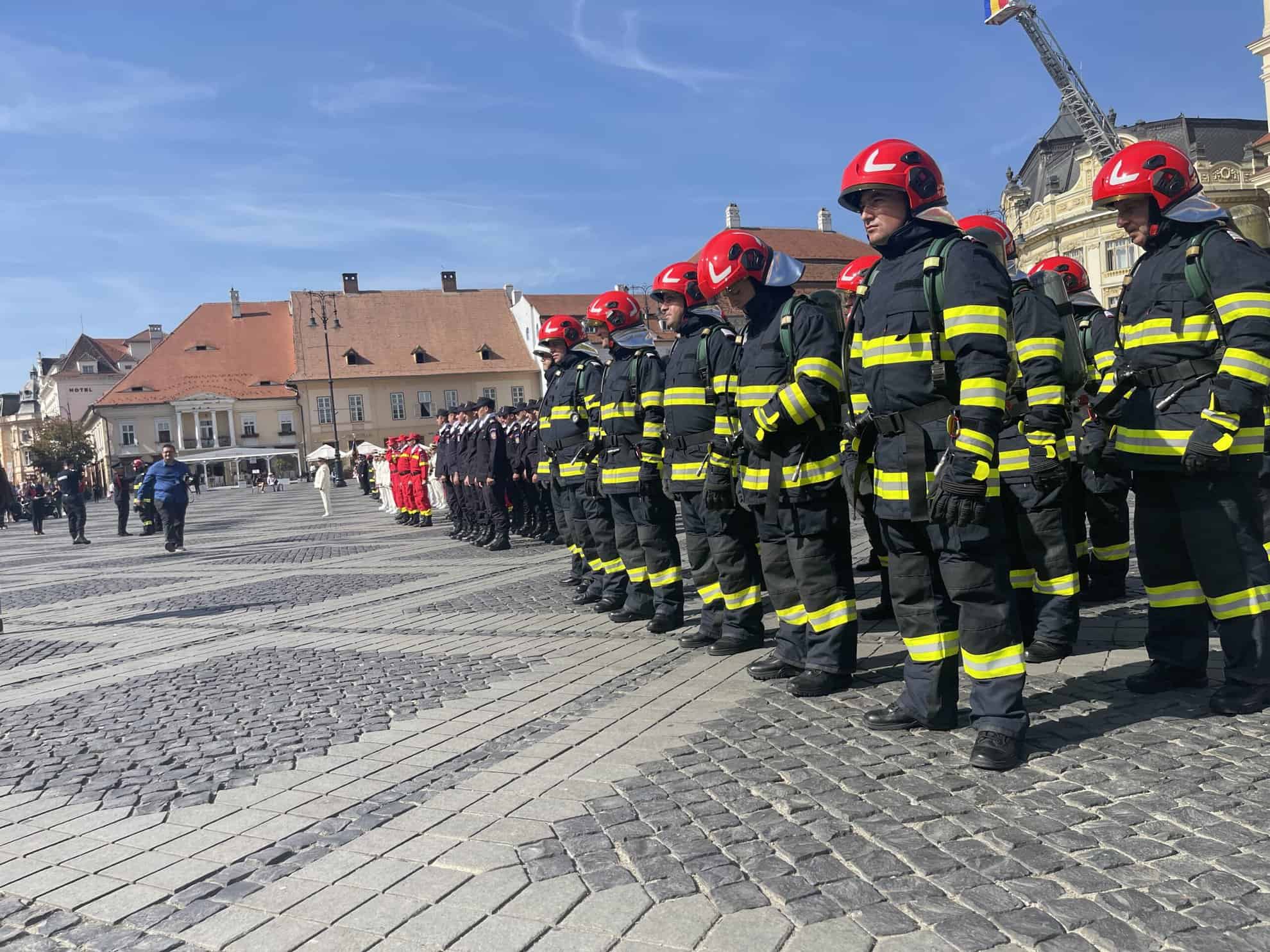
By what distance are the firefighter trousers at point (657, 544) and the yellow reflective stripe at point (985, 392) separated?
3.59m

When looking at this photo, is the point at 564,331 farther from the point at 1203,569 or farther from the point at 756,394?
the point at 1203,569

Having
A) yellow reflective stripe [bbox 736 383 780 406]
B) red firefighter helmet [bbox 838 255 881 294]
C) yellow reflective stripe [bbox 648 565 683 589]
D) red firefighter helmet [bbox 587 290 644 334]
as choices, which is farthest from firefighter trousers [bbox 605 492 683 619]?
red firefighter helmet [bbox 838 255 881 294]

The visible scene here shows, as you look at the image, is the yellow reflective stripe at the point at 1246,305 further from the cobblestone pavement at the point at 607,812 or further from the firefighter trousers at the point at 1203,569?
the cobblestone pavement at the point at 607,812

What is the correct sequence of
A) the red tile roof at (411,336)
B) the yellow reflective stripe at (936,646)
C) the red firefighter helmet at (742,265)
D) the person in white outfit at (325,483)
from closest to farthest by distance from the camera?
the yellow reflective stripe at (936,646) < the red firefighter helmet at (742,265) < the person in white outfit at (325,483) < the red tile roof at (411,336)

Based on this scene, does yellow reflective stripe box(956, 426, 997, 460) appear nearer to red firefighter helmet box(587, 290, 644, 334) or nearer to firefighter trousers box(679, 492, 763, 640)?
firefighter trousers box(679, 492, 763, 640)

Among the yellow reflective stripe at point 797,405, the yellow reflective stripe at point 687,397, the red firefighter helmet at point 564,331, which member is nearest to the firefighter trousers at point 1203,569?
the yellow reflective stripe at point 797,405

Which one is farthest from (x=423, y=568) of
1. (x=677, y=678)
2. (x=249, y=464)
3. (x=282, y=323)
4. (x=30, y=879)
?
(x=282, y=323)

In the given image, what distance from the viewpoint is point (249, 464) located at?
232 ft

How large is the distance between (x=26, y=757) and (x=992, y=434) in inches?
191

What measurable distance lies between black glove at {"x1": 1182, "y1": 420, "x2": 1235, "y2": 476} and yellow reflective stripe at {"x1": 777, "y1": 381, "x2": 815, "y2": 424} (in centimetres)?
170

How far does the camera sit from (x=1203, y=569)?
14.9 ft

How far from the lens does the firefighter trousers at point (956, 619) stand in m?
Result: 4.09

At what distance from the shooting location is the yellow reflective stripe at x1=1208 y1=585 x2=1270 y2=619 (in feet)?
14.6

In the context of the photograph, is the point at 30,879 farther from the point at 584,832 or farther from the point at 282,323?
the point at 282,323
